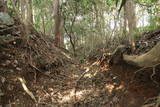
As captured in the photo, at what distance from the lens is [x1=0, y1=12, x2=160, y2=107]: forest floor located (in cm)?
309

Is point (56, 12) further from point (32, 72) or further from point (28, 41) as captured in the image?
point (32, 72)

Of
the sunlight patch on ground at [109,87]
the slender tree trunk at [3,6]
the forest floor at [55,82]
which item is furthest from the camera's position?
the slender tree trunk at [3,6]

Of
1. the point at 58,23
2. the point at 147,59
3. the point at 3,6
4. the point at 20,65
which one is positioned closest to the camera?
the point at 147,59

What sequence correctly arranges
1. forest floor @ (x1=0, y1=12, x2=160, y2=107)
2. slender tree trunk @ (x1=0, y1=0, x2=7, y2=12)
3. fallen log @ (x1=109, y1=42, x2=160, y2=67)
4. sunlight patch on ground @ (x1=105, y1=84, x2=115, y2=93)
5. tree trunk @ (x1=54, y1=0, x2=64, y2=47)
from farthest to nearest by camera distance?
tree trunk @ (x1=54, y1=0, x2=64, y2=47) → slender tree trunk @ (x1=0, y1=0, x2=7, y2=12) → sunlight patch on ground @ (x1=105, y1=84, x2=115, y2=93) → forest floor @ (x1=0, y1=12, x2=160, y2=107) → fallen log @ (x1=109, y1=42, x2=160, y2=67)

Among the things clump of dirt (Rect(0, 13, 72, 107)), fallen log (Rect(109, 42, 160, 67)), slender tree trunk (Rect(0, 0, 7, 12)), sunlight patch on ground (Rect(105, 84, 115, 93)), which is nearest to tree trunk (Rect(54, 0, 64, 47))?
clump of dirt (Rect(0, 13, 72, 107))

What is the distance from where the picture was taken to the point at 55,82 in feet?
15.1

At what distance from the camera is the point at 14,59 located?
4.22 metres

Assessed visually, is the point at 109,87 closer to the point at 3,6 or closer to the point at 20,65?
the point at 20,65

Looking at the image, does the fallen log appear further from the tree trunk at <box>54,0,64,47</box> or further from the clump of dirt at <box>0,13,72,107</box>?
the tree trunk at <box>54,0,64,47</box>

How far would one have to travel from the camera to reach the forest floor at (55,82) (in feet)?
10.2

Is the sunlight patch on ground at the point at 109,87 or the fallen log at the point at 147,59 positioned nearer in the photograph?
the fallen log at the point at 147,59

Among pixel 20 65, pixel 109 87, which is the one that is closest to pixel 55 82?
pixel 20 65

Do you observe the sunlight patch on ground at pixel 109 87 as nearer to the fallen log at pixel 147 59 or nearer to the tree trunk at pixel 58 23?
the fallen log at pixel 147 59

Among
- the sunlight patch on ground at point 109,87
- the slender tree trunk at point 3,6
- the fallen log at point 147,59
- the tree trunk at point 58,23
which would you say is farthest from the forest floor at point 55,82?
the tree trunk at point 58,23
